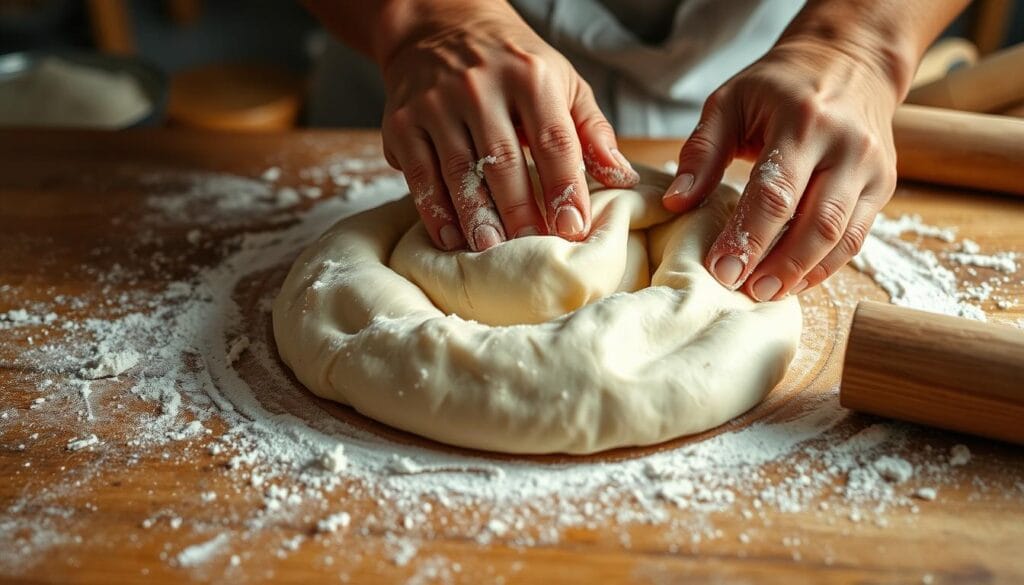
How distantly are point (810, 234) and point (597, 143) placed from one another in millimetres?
Result: 414

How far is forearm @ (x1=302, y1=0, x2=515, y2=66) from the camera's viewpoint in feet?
5.79

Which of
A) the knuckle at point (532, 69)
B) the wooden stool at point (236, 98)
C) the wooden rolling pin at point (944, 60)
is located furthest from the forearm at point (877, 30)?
the wooden stool at point (236, 98)

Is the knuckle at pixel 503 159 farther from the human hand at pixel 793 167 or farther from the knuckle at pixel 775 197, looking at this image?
the knuckle at pixel 775 197

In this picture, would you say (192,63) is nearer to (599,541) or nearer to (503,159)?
(503,159)

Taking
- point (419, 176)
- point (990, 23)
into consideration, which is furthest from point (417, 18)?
point (990, 23)

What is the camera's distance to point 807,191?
156 centimetres

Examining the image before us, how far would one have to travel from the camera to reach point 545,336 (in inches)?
53.8

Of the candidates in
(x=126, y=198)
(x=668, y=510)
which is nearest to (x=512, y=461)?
(x=668, y=510)

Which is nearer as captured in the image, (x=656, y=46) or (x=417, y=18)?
(x=417, y=18)

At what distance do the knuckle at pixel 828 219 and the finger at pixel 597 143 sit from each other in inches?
13.7

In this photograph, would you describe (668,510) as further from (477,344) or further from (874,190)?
(874,190)

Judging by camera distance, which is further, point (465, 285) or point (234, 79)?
point (234, 79)

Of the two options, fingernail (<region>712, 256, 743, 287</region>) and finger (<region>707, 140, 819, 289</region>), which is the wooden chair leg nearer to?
finger (<region>707, 140, 819, 289</region>)

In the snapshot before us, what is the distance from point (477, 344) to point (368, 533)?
0.32 m
